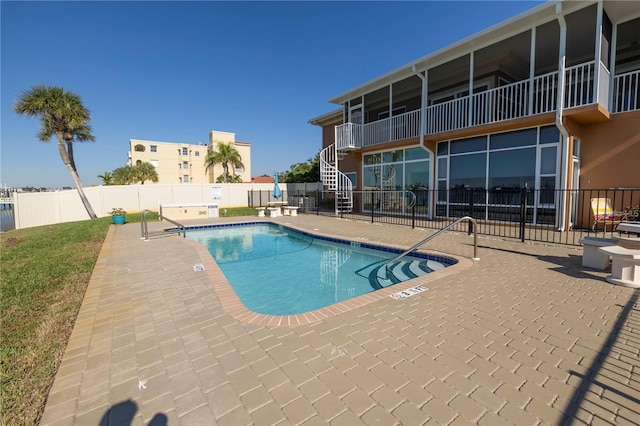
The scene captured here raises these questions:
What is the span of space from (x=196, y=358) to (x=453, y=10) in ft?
45.7

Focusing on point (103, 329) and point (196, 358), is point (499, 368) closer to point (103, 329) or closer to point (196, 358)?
point (196, 358)

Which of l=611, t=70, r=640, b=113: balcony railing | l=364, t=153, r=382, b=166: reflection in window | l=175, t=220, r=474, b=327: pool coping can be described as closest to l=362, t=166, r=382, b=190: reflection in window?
l=364, t=153, r=382, b=166: reflection in window

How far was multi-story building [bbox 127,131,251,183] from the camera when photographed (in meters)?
45.4

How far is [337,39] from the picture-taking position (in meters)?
15.1

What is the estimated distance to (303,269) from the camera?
671 cm

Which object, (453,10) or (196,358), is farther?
(453,10)

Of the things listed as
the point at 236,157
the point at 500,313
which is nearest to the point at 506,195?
the point at 500,313

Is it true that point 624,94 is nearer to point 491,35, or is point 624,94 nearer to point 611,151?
point 611,151

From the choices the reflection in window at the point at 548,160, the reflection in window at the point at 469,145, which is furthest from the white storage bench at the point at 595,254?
the reflection in window at the point at 469,145

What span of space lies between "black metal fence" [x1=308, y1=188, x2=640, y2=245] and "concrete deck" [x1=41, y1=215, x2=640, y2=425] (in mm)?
4564

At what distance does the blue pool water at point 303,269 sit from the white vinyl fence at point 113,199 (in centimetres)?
1262

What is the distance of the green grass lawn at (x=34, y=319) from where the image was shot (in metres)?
1.98

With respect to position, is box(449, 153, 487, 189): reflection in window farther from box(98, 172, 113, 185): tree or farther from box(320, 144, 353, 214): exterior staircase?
box(98, 172, 113, 185): tree

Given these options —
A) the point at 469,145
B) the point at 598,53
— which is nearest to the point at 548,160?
the point at 469,145
